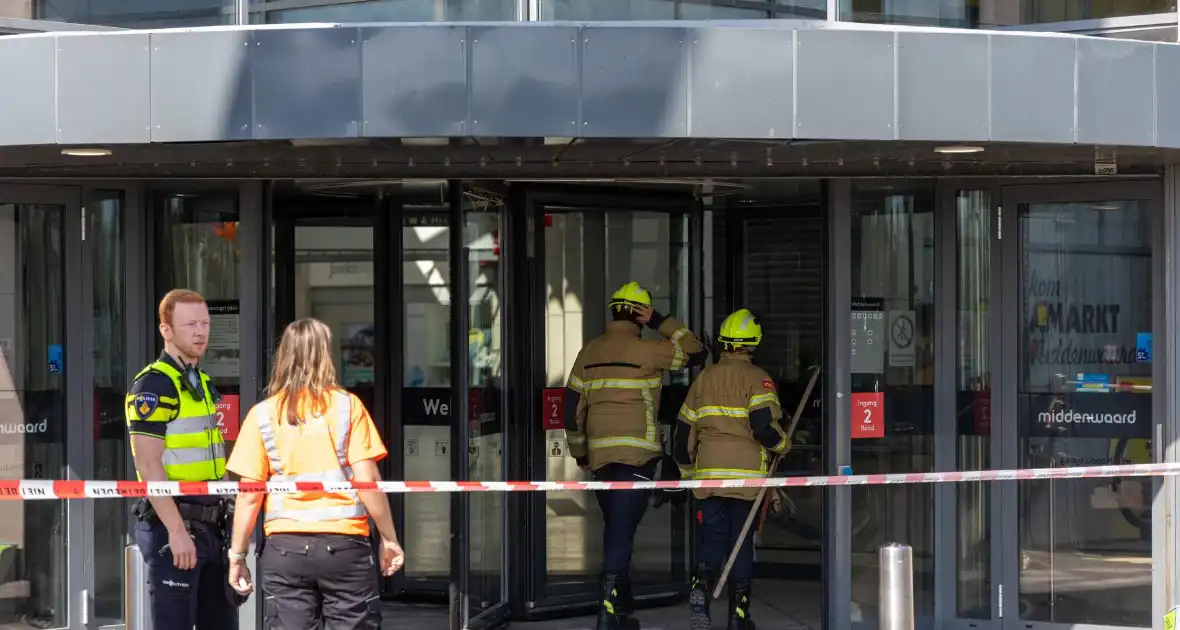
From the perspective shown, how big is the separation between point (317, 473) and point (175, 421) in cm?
73

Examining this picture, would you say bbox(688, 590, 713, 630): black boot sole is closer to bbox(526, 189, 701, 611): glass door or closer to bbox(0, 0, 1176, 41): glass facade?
bbox(526, 189, 701, 611): glass door

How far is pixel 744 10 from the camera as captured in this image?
7.97 metres

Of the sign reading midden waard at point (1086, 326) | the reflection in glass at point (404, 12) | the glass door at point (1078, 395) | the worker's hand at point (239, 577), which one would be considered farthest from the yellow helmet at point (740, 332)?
the worker's hand at point (239, 577)

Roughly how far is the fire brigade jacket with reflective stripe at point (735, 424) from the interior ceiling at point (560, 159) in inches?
42.1

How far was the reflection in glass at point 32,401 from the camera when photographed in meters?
8.15

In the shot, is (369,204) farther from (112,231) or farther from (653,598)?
(653,598)

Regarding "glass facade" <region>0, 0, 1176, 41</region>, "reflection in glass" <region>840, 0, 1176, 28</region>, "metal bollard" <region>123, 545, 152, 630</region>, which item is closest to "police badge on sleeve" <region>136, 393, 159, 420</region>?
"metal bollard" <region>123, 545, 152, 630</region>

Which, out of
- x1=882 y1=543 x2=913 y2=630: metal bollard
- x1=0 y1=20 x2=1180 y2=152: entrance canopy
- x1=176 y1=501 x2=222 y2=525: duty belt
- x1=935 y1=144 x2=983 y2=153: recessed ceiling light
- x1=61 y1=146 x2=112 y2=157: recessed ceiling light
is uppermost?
x1=0 y1=20 x2=1180 y2=152: entrance canopy

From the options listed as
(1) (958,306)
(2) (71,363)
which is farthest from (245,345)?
(1) (958,306)

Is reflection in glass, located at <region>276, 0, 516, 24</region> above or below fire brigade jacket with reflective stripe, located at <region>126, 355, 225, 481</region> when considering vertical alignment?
above

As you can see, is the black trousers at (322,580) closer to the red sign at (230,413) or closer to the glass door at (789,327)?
the red sign at (230,413)

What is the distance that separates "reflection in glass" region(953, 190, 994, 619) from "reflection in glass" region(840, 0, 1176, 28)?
3.10ft

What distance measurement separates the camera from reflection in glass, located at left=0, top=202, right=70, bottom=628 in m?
8.15

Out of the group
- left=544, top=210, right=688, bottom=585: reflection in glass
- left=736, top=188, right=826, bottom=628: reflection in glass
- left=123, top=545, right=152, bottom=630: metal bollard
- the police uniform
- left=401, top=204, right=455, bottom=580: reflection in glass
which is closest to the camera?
the police uniform
